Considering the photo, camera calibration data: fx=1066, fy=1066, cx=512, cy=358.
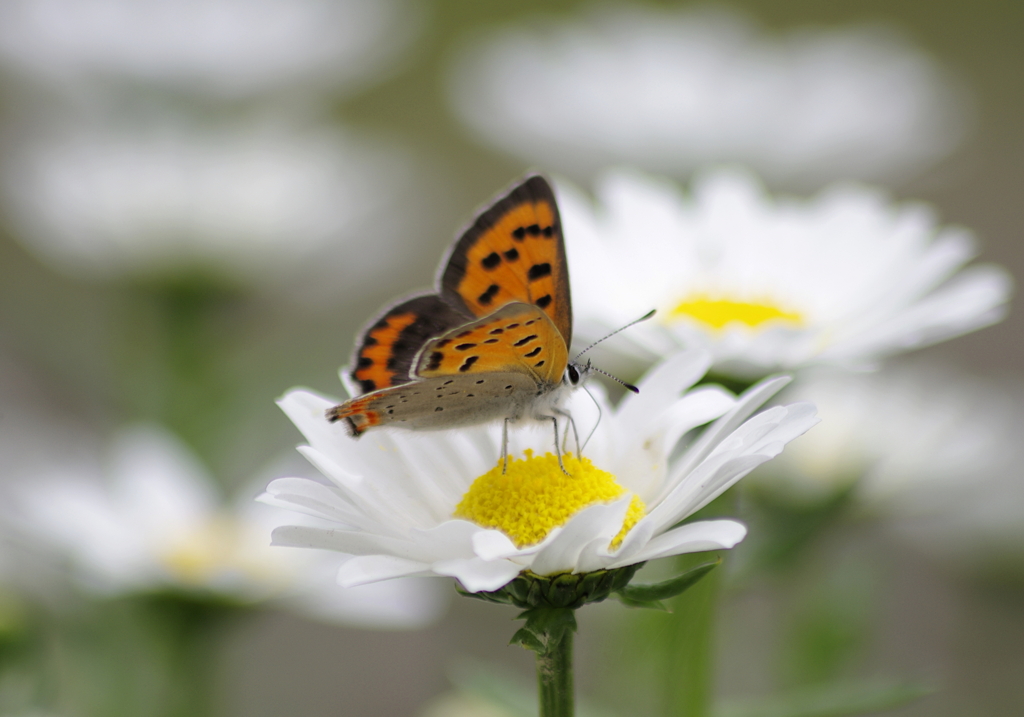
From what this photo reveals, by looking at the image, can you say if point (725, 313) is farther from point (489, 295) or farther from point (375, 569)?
point (375, 569)

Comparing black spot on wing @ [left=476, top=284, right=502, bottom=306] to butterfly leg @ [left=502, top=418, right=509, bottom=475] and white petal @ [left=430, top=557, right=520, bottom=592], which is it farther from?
white petal @ [left=430, top=557, right=520, bottom=592]

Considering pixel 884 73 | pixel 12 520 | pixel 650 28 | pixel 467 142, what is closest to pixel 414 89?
pixel 467 142

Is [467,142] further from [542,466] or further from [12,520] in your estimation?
[542,466]

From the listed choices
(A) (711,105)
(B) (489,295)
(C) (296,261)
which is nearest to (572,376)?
(B) (489,295)

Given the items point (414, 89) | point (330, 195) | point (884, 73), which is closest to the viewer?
point (330, 195)

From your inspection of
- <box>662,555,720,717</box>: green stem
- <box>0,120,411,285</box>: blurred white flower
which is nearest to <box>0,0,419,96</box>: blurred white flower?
<box>0,120,411,285</box>: blurred white flower

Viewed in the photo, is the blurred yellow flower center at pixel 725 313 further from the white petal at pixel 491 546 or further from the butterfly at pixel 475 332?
the white petal at pixel 491 546
